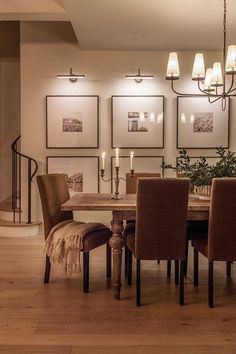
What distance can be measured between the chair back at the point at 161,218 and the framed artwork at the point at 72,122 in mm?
3225

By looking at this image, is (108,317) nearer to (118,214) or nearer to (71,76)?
(118,214)

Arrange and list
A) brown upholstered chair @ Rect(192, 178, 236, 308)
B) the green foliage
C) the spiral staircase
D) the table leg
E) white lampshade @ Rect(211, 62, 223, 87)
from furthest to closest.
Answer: the spiral staircase → white lampshade @ Rect(211, 62, 223, 87) → the green foliage → the table leg → brown upholstered chair @ Rect(192, 178, 236, 308)

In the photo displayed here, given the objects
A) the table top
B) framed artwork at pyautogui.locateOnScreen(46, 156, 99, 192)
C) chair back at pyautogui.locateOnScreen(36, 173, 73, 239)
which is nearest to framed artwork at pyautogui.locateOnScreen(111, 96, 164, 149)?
framed artwork at pyautogui.locateOnScreen(46, 156, 99, 192)

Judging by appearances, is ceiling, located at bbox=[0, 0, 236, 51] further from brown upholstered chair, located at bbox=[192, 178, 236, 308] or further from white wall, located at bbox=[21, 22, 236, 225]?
brown upholstered chair, located at bbox=[192, 178, 236, 308]

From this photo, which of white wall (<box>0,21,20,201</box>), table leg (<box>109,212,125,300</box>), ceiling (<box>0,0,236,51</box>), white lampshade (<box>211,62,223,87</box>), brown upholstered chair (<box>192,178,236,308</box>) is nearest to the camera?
brown upholstered chair (<box>192,178,236,308</box>)

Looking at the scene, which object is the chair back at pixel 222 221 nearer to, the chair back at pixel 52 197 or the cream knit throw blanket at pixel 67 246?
the cream knit throw blanket at pixel 67 246

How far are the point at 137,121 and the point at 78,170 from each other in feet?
3.71

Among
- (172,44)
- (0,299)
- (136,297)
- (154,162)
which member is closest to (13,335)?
(0,299)

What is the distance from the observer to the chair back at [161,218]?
323 cm

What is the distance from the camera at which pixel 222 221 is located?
3.25 metres

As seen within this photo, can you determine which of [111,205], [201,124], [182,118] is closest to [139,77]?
[182,118]

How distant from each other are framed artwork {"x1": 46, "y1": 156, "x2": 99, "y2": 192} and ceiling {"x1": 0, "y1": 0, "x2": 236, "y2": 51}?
163 cm

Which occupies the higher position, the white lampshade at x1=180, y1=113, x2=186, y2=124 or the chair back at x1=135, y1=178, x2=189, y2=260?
the white lampshade at x1=180, y1=113, x2=186, y2=124

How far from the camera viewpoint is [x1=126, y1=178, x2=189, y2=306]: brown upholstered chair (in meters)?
3.23
